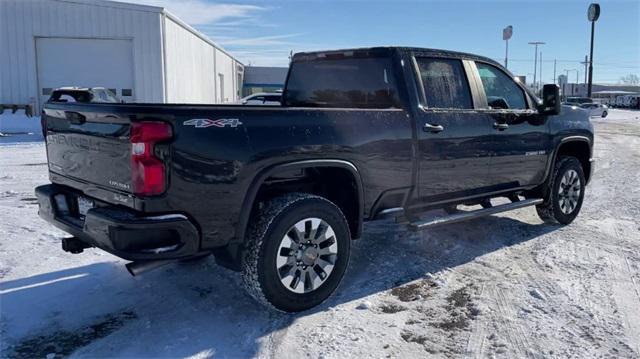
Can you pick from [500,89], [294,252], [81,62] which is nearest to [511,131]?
[500,89]

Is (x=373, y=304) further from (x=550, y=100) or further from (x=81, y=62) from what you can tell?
(x=81, y=62)

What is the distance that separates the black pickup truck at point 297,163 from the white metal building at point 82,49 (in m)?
17.0

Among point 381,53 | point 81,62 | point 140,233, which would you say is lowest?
point 140,233

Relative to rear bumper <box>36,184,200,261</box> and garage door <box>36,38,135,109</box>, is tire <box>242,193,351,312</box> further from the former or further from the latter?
garage door <box>36,38,135,109</box>

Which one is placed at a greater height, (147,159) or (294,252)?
(147,159)

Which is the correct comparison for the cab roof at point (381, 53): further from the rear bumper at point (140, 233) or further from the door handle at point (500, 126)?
the rear bumper at point (140, 233)

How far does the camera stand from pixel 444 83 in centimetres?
535

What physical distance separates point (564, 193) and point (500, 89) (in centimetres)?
173

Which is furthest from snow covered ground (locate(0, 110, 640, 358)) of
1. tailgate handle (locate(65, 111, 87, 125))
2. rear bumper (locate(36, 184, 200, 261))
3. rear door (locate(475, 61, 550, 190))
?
tailgate handle (locate(65, 111, 87, 125))

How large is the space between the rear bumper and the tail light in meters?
0.18

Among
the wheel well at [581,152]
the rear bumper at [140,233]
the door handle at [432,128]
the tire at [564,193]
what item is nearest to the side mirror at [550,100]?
the tire at [564,193]

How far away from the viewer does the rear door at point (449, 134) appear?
4.97m

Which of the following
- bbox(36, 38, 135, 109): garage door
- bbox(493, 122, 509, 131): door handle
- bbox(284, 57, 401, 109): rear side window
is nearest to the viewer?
bbox(284, 57, 401, 109): rear side window

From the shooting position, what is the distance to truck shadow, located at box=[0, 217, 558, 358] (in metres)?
3.61
